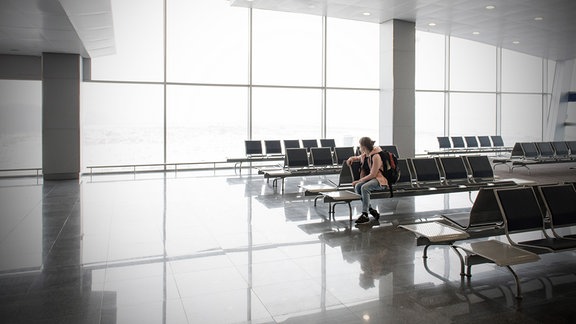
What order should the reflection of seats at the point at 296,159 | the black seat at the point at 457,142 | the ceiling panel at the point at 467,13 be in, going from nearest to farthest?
the reflection of seats at the point at 296,159
the ceiling panel at the point at 467,13
the black seat at the point at 457,142

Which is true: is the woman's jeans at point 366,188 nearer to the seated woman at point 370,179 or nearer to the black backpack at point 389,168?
the seated woman at point 370,179

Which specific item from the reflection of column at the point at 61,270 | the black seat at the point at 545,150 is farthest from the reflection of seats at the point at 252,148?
the black seat at the point at 545,150

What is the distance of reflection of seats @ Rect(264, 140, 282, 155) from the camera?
13.2m

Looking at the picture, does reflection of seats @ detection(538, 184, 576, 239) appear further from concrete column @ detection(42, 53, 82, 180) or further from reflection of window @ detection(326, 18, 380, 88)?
reflection of window @ detection(326, 18, 380, 88)

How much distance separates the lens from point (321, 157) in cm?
1001

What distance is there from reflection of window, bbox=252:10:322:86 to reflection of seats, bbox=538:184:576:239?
36.1 feet

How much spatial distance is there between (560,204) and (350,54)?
11.9 metres

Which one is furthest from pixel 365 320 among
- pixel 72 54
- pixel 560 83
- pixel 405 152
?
pixel 560 83

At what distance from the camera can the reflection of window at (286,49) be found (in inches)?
559

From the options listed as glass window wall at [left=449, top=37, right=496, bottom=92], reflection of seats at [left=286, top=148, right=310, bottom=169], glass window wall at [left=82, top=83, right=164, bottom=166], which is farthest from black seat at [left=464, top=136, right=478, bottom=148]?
glass window wall at [left=82, top=83, right=164, bottom=166]

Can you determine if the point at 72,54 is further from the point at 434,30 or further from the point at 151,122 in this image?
the point at 434,30

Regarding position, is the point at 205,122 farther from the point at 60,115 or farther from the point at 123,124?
the point at 60,115

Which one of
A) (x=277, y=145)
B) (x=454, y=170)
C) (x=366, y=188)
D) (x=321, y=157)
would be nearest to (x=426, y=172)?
(x=454, y=170)

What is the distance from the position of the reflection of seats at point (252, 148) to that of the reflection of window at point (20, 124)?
18.9 ft
